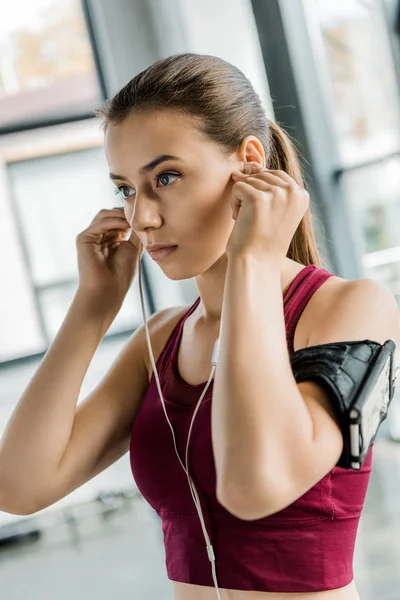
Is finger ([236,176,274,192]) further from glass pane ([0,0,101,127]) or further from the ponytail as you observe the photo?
glass pane ([0,0,101,127])

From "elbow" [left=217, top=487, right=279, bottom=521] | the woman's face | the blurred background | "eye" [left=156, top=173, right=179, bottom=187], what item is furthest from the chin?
the blurred background

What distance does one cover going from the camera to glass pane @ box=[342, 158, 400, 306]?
14.4 ft

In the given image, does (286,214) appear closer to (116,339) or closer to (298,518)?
(298,518)

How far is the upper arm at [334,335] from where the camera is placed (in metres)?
0.96

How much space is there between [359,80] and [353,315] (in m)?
3.56

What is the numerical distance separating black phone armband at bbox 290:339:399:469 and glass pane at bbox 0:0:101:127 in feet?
12.5

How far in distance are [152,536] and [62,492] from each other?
11.0 feet

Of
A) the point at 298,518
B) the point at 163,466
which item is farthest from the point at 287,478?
the point at 163,466

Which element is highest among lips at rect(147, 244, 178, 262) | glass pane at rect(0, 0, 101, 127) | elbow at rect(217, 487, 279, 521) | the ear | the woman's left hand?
glass pane at rect(0, 0, 101, 127)

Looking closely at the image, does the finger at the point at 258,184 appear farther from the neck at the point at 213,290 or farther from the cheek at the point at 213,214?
the neck at the point at 213,290

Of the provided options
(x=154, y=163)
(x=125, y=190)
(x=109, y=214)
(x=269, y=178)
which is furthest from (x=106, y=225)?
(x=269, y=178)

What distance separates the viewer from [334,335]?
1.08m

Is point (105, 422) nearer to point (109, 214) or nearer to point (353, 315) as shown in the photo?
point (109, 214)

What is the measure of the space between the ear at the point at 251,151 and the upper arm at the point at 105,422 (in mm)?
386
